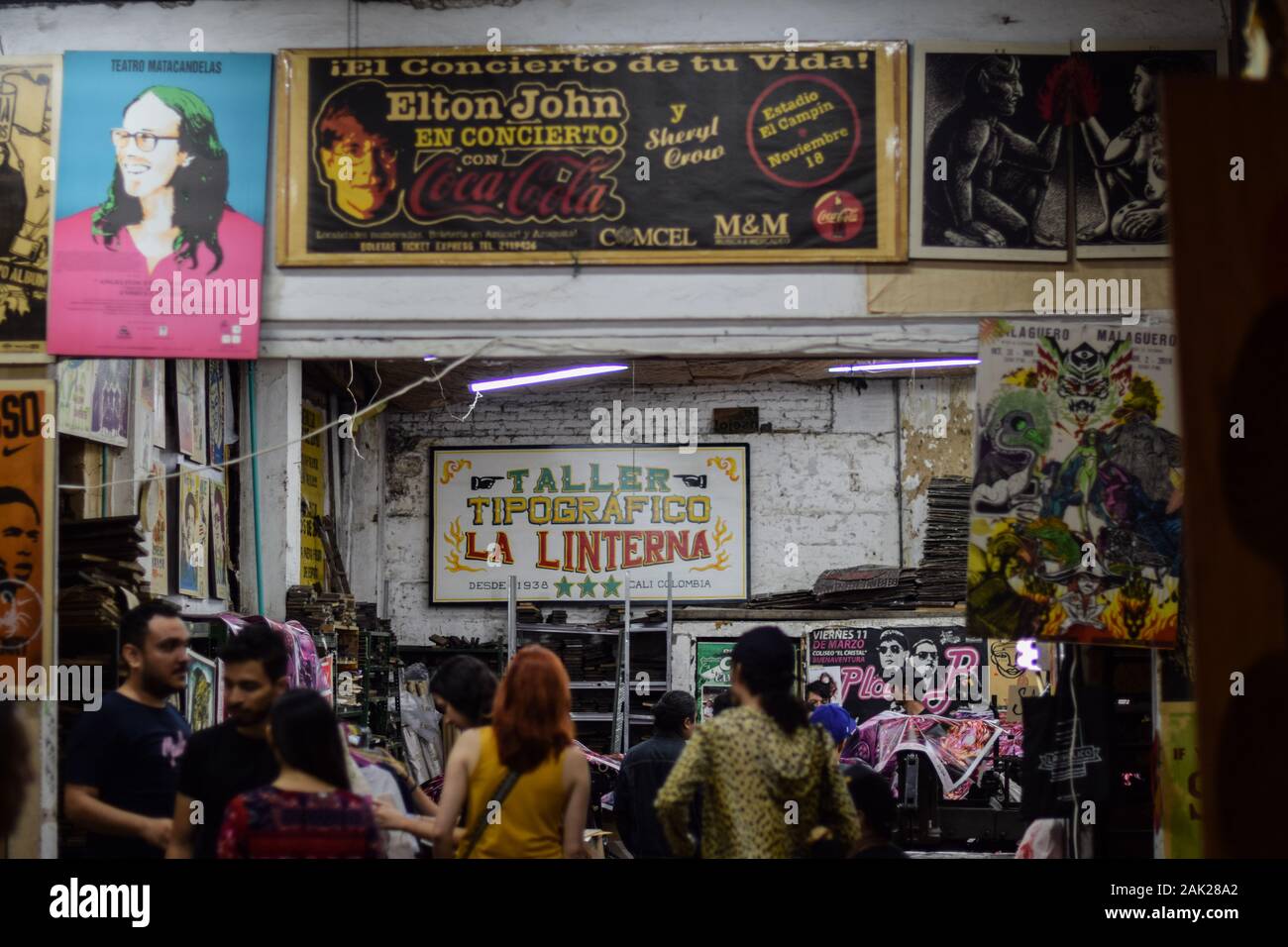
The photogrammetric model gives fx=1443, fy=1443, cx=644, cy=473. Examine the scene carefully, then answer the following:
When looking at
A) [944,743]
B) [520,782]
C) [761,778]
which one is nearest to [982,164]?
[761,778]

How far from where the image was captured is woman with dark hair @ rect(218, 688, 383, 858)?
429cm

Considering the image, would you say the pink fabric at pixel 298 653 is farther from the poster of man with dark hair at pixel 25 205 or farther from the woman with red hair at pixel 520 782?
the woman with red hair at pixel 520 782

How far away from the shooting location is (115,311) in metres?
7.23

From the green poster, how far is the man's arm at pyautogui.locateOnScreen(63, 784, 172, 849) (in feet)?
37.8

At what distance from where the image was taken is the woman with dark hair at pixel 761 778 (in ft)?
16.5

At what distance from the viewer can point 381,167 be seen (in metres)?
7.38

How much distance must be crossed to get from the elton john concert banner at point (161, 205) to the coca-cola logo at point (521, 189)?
864 mm

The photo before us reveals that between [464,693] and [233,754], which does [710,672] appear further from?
[233,754]

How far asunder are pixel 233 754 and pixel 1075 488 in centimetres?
390

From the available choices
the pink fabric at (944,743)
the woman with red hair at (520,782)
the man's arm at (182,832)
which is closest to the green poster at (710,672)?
the pink fabric at (944,743)

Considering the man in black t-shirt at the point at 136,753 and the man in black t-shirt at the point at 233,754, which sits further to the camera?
the man in black t-shirt at the point at 136,753

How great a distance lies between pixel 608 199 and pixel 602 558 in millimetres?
10501

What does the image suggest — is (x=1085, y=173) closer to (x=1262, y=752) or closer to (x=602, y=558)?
(x=1262, y=752)
